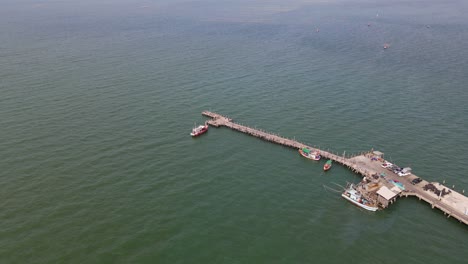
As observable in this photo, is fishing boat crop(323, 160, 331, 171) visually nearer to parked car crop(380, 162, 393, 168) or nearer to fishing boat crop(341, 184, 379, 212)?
fishing boat crop(341, 184, 379, 212)

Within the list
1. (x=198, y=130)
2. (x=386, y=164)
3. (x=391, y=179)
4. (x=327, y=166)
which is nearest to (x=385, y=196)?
(x=391, y=179)

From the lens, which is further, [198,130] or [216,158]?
[198,130]

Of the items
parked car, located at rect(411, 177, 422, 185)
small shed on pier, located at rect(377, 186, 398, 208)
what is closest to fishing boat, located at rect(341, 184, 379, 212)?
small shed on pier, located at rect(377, 186, 398, 208)

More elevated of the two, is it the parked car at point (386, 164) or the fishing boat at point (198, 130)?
the fishing boat at point (198, 130)

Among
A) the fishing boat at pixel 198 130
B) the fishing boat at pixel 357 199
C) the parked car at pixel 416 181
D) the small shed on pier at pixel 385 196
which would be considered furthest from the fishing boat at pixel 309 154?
the fishing boat at pixel 198 130

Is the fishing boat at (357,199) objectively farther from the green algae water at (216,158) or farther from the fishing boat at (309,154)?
the fishing boat at (309,154)

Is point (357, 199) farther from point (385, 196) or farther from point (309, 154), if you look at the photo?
point (309, 154)

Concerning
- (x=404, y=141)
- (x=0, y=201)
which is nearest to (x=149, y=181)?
(x=0, y=201)
